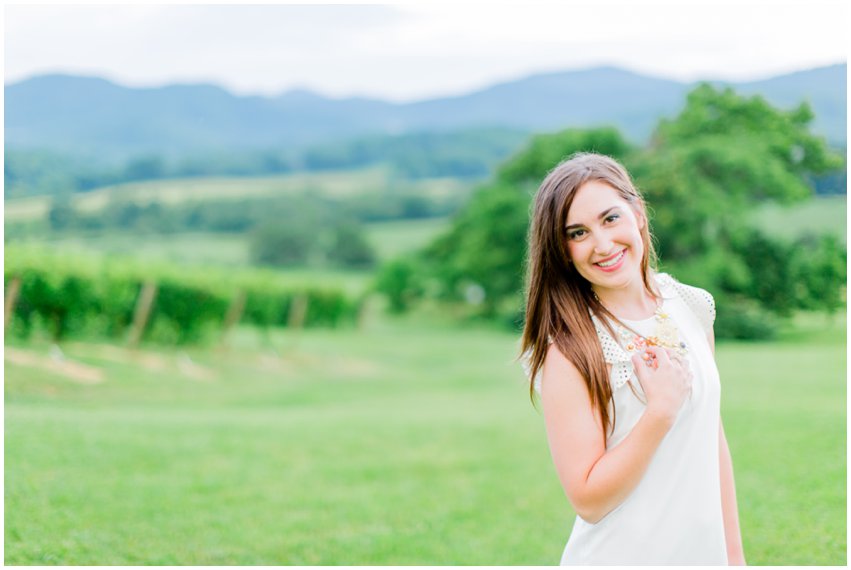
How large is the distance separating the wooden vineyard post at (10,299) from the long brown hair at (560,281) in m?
6.70

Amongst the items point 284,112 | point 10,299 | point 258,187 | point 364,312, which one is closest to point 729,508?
point 10,299

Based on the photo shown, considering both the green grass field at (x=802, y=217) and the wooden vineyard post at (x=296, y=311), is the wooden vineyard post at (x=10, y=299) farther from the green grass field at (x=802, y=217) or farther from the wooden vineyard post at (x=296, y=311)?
the green grass field at (x=802, y=217)

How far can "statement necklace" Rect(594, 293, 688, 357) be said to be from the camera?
4.77 ft

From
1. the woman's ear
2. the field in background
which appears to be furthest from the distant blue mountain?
the woman's ear

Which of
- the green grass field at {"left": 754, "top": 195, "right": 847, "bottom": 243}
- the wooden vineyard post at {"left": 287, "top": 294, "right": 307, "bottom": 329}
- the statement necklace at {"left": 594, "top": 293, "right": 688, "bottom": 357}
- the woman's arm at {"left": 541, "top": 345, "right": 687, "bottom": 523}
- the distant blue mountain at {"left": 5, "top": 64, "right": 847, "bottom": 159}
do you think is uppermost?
the distant blue mountain at {"left": 5, "top": 64, "right": 847, "bottom": 159}

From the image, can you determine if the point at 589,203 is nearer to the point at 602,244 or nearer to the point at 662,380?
the point at 602,244

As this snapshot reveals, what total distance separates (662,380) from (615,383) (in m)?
0.08

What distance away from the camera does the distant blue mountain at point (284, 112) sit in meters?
18.2

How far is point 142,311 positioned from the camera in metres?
10.0

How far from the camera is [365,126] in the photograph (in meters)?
26.4

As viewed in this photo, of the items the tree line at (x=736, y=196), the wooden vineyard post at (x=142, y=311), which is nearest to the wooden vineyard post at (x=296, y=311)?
the tree line at (x=736, y=196)

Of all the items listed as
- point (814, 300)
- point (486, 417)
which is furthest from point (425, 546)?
point (814, 300)

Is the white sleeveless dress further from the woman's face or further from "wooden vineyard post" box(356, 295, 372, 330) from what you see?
"wooden vineyard post" box(356, 295, 372, 330)

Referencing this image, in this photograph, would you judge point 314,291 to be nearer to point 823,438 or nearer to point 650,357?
point 823,438
